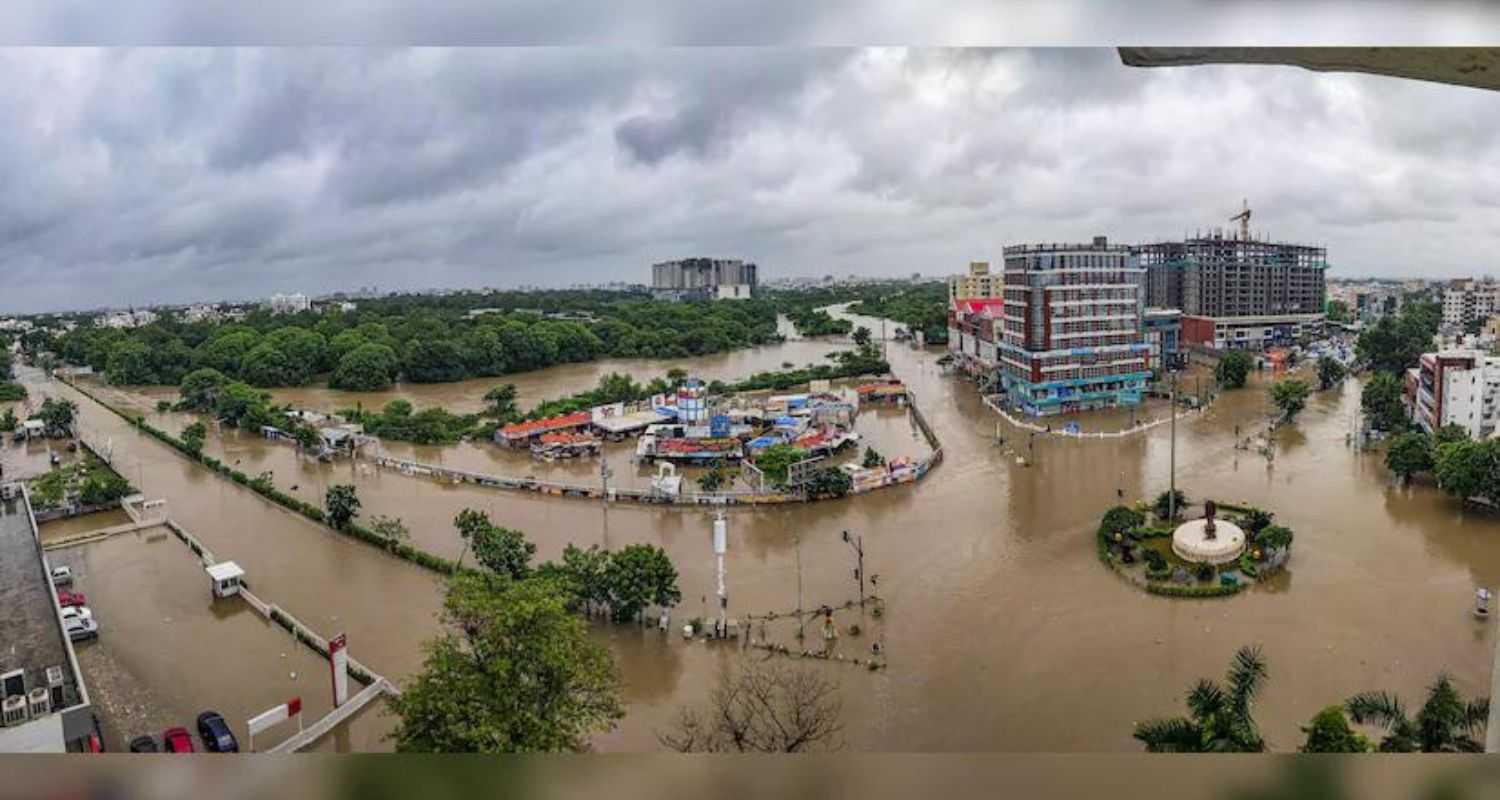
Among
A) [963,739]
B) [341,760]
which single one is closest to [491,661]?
[341,760]

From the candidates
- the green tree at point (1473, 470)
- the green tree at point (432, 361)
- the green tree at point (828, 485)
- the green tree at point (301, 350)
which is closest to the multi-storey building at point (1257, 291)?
the green tree at point (1473, 470)

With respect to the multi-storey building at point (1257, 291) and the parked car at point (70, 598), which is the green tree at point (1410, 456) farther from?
the multi-storey building at point (1257, 291)

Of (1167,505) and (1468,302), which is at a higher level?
(1468,302)

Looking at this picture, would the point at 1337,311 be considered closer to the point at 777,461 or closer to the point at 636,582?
the point at 777,461

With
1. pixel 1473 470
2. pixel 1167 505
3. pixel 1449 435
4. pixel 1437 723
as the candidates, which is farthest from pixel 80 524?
pixel 1449 435

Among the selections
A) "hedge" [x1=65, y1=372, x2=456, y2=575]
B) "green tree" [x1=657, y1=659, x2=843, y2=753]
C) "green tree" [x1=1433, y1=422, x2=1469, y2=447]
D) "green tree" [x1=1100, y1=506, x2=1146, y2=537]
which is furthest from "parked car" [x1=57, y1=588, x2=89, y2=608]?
"green tree" [x1=1433, y1=422, x2=1469, y2=447]

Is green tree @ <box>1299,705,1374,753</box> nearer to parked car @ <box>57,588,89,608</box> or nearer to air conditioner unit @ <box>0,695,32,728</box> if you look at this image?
air conditioner unit @ <box>0,695,32,728</box>
